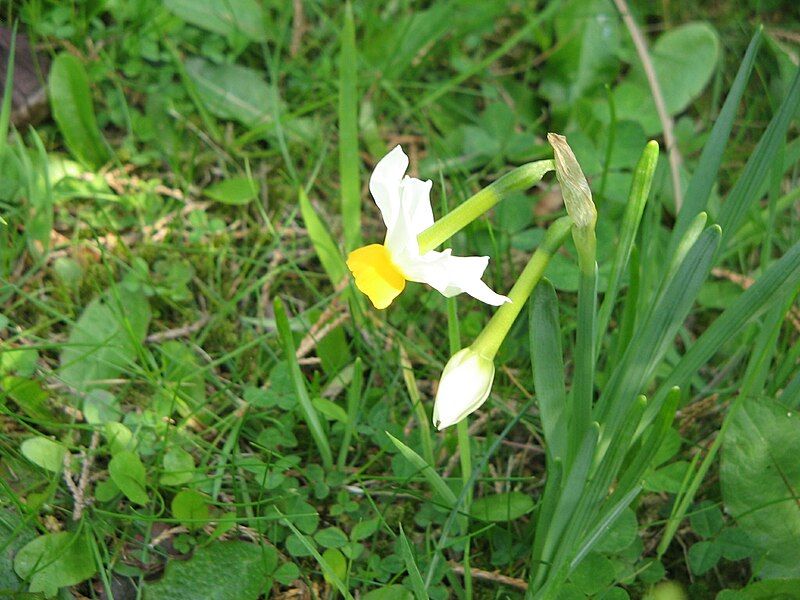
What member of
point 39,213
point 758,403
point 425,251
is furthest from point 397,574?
point 39,213

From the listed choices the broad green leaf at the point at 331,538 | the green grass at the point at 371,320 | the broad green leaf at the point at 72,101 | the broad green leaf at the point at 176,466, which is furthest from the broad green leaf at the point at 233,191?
the broad green leaf at the point at 331,538

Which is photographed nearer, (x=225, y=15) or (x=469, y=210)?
(x=469, y=210)

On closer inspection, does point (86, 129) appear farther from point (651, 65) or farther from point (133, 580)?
point (651, 65)

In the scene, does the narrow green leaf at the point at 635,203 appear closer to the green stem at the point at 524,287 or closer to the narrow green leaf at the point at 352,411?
the green stem at the point at 524,287

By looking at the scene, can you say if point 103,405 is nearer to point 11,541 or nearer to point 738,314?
point 11,541

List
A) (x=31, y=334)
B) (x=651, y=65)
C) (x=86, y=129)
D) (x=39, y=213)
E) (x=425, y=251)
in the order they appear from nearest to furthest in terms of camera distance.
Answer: (x=425, y=251) → (x=31, y=334) → (x=39, y=213) → (x=86, y=129) → (x=651, y=65)

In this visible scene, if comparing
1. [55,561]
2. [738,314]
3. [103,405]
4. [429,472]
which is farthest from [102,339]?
[738,314]

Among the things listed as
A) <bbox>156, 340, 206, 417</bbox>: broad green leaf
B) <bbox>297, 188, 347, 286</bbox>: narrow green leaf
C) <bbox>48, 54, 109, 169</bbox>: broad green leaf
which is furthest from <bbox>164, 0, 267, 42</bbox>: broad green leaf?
<bbox>156, 340, 206, 417</bbox>: broad green leaf
